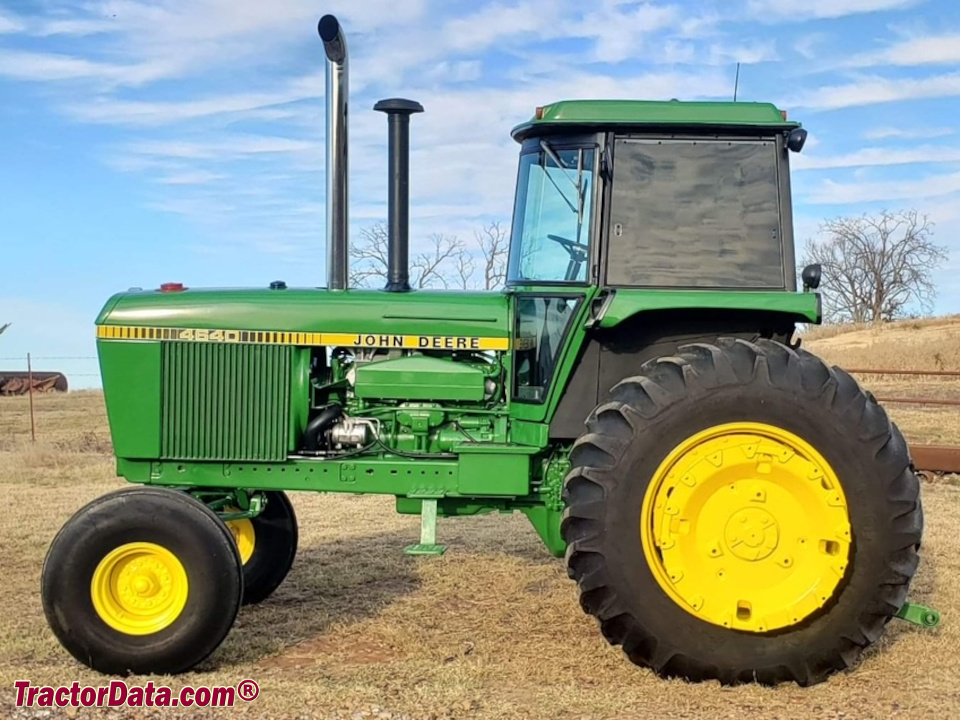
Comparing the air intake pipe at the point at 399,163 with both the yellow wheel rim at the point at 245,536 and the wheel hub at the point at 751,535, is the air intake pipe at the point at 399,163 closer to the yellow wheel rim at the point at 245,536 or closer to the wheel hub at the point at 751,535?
the yellow wheel rim at the point at 245,536

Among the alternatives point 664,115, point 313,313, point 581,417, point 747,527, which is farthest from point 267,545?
point 664,115

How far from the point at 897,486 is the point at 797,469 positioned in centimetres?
43

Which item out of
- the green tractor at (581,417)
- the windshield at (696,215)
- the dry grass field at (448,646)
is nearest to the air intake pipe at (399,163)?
the green tractor at (581,417)

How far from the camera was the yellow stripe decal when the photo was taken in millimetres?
5328

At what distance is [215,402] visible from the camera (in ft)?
17.6

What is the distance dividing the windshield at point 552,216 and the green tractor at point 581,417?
1cm

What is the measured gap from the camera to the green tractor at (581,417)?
4.55 metres

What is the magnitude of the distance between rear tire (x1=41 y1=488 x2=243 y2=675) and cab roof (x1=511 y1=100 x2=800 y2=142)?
2537mm

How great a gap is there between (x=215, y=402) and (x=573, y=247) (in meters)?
1.98

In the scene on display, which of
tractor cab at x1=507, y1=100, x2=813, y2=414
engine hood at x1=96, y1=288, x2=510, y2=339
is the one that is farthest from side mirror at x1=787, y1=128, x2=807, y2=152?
engine hood at x1=96, y1=288, x2=510, y2=339

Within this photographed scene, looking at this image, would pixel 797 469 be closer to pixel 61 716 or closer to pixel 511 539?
pixel 61 716

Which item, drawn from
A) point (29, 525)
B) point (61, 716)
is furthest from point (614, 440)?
point (29, 525)

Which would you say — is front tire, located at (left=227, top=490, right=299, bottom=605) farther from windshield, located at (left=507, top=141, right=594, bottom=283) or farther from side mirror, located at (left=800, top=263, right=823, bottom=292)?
side mirror, located at (left=800, top=263, right=823, bottom=292)

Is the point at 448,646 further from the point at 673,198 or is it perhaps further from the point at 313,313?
the point at 673,198
